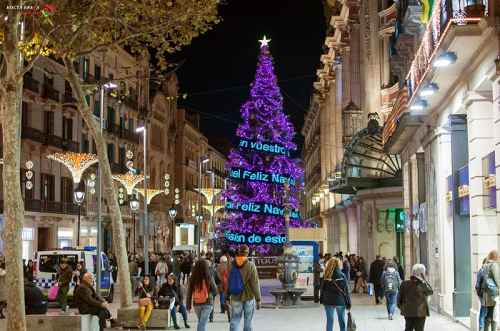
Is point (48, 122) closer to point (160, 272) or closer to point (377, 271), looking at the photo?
point (160, 272)

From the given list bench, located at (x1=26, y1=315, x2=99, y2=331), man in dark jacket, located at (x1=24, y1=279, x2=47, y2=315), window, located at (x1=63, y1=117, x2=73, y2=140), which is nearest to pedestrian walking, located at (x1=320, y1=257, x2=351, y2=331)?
bench, located at (x1=26, y1=315, x2=99, y2=331)

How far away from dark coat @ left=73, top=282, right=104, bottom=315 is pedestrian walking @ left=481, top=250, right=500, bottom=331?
703cm

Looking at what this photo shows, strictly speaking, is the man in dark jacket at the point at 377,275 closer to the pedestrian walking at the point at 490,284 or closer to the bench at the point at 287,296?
the bench at the point at 287,296

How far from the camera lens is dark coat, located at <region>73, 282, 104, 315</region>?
16.7 m

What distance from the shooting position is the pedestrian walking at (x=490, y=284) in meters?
15.4

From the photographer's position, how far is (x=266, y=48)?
56.8m

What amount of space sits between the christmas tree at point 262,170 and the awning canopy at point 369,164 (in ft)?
25.0

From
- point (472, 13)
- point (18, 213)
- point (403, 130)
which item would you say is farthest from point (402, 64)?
point (18, 213)

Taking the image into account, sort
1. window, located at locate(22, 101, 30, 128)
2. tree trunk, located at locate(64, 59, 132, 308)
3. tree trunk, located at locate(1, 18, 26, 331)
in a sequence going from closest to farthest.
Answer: tree trunk, located at locate(1, 18, 26, 331)
tree trunk, located at locate(64, 59, 132, 308)
window, located at locate(22, 101, 30, 128)

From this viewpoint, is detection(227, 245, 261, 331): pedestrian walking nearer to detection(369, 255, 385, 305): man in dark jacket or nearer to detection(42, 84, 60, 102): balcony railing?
detection(369, 255, 385, 305): man in dark jacket

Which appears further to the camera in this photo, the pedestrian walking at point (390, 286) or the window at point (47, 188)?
the window at point (47, 188)

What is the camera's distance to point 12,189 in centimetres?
1403

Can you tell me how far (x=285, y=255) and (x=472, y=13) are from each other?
54.5ft

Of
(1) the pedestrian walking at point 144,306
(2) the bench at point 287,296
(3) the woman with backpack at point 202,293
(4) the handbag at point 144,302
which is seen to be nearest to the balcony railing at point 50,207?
(2) the bench at point 287,296
